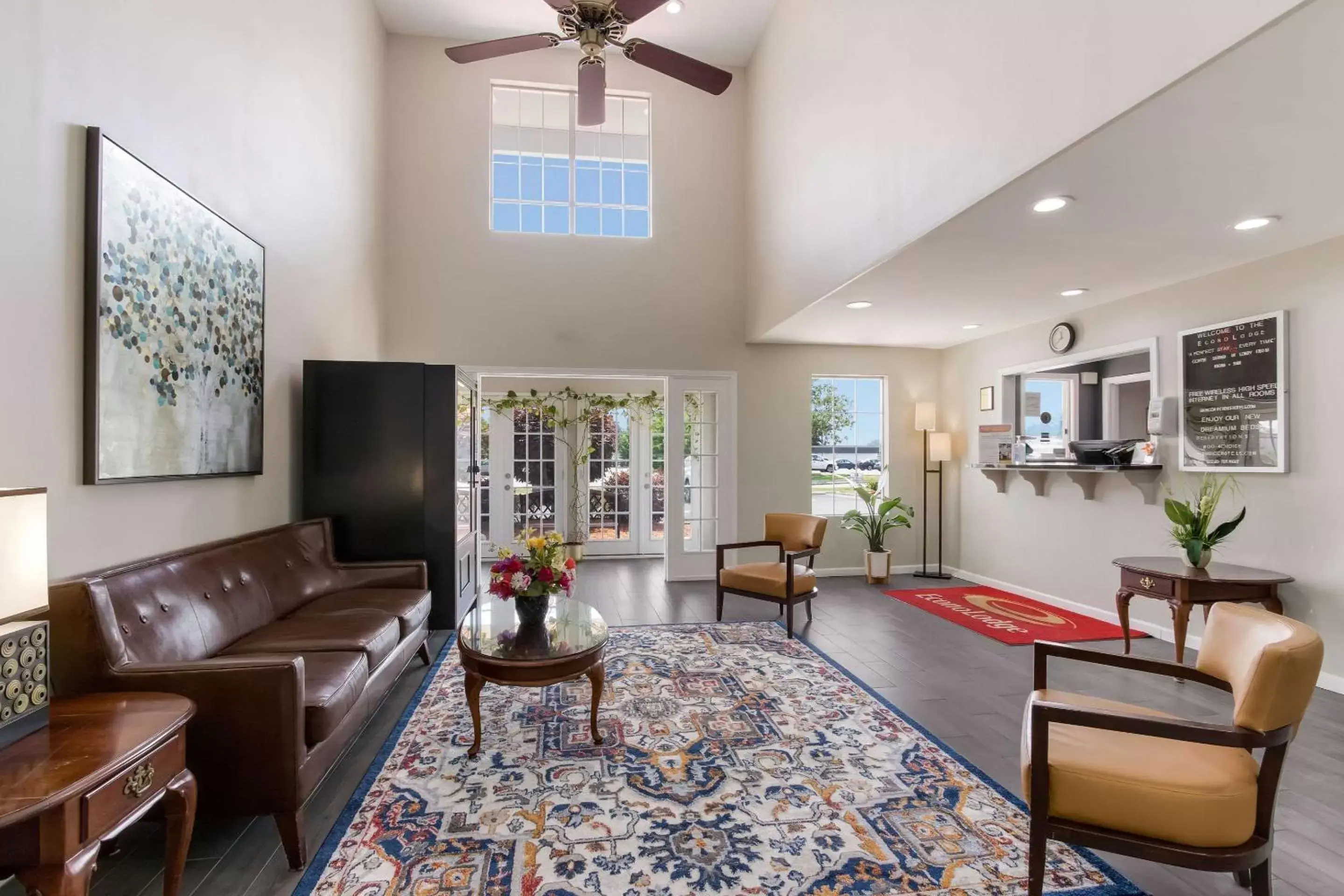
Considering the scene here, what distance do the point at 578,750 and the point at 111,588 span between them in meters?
1.80

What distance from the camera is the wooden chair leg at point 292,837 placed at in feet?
6.38

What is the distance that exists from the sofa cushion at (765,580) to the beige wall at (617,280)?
64.5 inches

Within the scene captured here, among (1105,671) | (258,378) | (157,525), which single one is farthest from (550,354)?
(1105,671)

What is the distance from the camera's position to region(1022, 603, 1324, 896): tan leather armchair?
1.59 meters

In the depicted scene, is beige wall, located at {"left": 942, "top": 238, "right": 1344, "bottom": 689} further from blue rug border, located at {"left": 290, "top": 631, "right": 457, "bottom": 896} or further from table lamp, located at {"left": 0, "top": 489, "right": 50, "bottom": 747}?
table lamp, located at {"left": 0, "top": 489, "right": 50, "bottom": 747}

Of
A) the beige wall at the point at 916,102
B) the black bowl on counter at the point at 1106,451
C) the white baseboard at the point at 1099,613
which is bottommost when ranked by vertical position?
the white baseboard at the point at 1099,613

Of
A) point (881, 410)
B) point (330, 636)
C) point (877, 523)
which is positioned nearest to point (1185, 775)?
point (330, 636)

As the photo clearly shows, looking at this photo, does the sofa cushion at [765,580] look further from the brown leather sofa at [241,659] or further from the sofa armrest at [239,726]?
the sofa armrest at [239,726]

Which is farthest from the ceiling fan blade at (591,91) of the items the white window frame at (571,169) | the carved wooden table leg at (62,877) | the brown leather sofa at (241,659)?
the carved wooden table leg at (62,877)

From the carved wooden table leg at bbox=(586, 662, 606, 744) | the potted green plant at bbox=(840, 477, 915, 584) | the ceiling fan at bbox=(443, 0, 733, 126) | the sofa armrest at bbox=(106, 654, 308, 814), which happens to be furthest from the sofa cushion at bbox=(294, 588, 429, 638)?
the potted green plant at bbox=(840, 477, 915, 584)

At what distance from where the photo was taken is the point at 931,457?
654 centimetres

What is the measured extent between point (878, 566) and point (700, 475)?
1962 mm

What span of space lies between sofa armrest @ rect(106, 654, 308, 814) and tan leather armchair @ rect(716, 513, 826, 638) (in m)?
3.11

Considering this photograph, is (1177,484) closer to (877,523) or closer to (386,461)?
(877,523)
